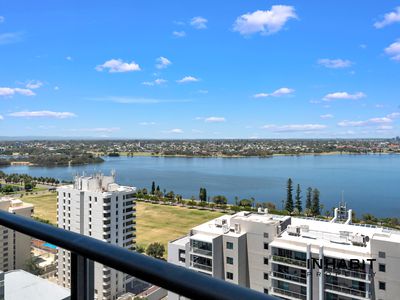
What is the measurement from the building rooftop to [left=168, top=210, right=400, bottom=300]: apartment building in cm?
385

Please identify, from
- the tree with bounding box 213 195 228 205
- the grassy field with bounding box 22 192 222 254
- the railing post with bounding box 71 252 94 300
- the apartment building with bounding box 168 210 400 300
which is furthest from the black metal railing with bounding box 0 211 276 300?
the tree with bounding box 213 195 228 205

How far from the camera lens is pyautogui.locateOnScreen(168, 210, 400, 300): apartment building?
14.0ft

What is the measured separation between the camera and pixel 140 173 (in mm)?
28484

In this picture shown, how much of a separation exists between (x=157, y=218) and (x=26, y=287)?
13.9 meters

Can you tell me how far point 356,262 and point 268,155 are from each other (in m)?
43.5

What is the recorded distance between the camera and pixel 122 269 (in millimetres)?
331

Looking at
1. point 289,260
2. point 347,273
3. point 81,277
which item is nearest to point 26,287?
point 81,277

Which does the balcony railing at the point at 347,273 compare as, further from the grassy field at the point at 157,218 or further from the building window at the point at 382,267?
the grassy field at the point at 157,218

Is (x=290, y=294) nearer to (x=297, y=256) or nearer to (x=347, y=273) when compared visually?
(x=297, y=256)

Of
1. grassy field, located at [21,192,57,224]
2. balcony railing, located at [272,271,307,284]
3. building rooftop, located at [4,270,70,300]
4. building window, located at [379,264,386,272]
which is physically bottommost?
grassy field, located at [21,192,57,224]

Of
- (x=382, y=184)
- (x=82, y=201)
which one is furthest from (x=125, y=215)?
(x=382, y=184)

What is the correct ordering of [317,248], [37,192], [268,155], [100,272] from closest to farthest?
[100,272] < [317,248] < [37,192] < [268,155]

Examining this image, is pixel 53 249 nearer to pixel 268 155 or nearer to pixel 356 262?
pixel 356 262

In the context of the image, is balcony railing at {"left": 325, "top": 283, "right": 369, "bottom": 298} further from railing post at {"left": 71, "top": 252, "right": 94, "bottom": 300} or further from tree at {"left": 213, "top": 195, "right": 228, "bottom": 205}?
tree at {"left": 213, "top": 195, "right": 228, "bottom": 205}
